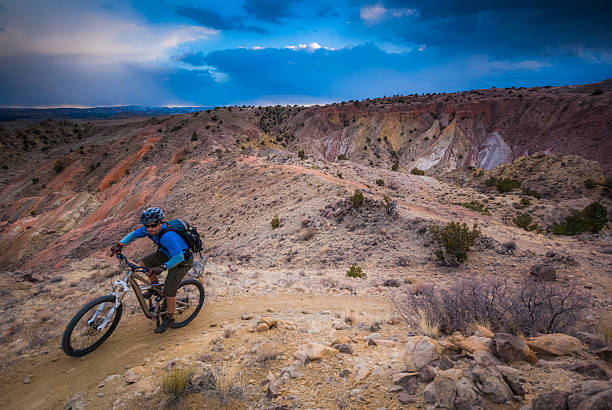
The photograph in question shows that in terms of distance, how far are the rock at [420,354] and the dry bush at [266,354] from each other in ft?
5.46

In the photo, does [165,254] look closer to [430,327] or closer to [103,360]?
[103,360]

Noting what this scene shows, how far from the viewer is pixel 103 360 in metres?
4.20

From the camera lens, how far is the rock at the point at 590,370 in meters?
2.43

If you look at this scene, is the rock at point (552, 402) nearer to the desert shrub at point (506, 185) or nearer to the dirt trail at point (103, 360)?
the dirt trail at point (103, 360)

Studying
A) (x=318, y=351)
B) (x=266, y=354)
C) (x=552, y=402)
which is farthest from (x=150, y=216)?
(x=552, y=402)

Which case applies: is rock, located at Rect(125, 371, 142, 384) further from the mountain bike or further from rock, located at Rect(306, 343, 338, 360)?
rock, located at Rect(306, 343, 338, 360)

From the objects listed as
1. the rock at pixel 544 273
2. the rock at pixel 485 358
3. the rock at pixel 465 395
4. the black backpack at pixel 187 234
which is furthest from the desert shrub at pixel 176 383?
the rock at pixel 544 273

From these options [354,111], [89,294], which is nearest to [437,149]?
[354,111]

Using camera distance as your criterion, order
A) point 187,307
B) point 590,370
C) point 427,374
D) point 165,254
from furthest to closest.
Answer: point 187,307
point 165,254
point 427,374
point 590,370

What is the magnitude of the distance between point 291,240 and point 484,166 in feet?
151

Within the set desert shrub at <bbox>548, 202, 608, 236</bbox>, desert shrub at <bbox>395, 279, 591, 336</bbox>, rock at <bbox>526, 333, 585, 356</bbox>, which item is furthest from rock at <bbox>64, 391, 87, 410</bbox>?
desert shrub at <bbox>548, 202, 608, 236</bbox>

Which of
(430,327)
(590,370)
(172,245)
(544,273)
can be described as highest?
(172,245)

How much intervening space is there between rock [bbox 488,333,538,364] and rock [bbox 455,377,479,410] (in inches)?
24.3

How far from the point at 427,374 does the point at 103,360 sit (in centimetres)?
434
